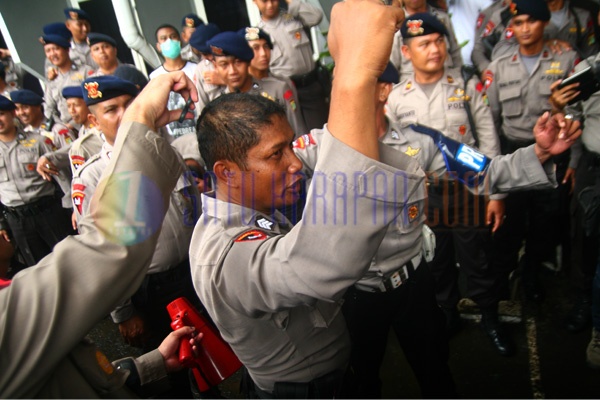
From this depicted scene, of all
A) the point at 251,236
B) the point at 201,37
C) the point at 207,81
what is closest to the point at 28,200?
the point at 207,81

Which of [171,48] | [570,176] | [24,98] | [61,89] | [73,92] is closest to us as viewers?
[570,176]

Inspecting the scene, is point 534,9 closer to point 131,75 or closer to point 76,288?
point 131,75

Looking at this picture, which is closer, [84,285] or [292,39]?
[84,285]

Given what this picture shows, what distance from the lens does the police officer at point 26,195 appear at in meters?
3.99

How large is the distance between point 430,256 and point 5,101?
13.4 ft

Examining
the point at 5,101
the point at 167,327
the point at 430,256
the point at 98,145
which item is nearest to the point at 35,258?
the point at 5,101

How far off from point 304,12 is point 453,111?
3.06 metres

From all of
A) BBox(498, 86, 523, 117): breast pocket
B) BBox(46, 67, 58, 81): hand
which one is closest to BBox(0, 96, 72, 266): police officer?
BBox(46, 67, 58, 81): hand

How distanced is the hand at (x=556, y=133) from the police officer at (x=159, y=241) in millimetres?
1866

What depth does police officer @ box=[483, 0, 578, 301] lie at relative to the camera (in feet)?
9.80

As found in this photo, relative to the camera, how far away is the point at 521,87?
3291 millimetres

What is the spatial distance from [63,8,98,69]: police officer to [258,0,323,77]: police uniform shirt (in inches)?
131

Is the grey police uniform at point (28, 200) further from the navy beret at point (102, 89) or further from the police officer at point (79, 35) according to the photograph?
the police officer at point (79, 35)

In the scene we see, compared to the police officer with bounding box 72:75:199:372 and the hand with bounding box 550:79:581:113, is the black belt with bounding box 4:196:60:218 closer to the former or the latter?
the police officer with bounding box 72:75:199:372
